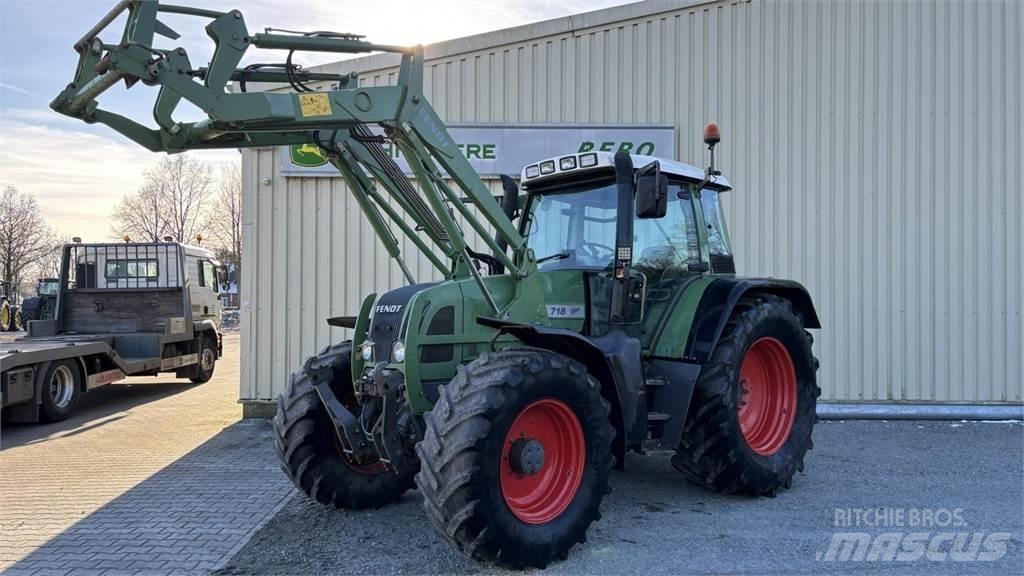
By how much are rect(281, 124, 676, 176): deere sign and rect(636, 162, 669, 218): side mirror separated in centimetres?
428

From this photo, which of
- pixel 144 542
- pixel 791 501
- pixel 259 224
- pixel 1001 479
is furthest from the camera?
pixel 259 224

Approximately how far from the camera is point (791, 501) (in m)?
5.58

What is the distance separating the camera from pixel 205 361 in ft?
45.1

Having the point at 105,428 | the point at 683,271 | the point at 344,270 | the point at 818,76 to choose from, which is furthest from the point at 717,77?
the point at 105,428

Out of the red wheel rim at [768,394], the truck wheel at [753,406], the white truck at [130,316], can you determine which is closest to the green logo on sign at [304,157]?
the white truck at [130,316]

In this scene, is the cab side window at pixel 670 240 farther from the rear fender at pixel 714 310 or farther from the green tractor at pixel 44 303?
the green tractor at pixel 44 303

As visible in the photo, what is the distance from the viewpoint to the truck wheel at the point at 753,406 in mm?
5355

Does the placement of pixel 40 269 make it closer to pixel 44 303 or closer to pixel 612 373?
pixel 44 303

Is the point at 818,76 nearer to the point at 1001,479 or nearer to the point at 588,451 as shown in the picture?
the point at 1001,479

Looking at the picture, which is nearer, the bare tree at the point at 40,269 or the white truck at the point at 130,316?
the white truck at the point at 130,316

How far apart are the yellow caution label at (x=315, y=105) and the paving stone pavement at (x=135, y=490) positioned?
2.73 meters

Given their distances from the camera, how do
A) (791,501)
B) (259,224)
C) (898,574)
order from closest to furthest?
(898,574)
(791,501)
(259,224)

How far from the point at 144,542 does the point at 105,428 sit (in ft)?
16.4

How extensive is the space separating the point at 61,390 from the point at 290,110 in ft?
26.3
